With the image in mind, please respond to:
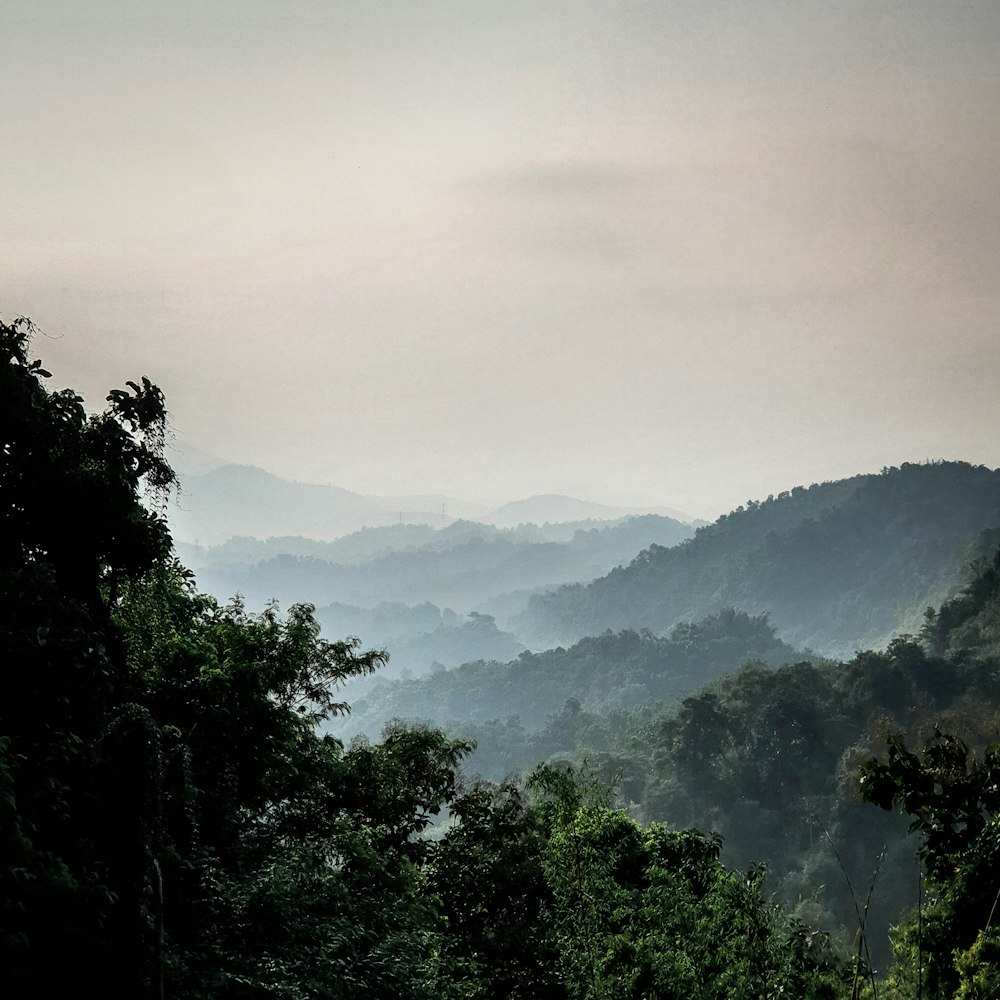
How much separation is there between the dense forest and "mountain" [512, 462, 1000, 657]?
87177mm

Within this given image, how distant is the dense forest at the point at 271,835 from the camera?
5.38 m

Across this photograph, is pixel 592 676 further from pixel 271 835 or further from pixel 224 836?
pixel 224 836

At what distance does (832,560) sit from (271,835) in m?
103

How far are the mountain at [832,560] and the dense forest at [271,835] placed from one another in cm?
8718

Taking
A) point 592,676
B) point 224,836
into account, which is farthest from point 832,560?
point 224,836

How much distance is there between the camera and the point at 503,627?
17962 cm

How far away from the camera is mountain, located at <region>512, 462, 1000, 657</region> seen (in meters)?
98.4

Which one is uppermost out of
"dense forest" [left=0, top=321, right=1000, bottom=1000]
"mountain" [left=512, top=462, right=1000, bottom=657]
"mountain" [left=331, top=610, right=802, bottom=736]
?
"mountain" [left=512, top=462, right=1000, bottom=657]

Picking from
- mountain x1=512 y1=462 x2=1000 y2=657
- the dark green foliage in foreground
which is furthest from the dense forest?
mountain x1=512 y1=462 x2=1000 y2=657

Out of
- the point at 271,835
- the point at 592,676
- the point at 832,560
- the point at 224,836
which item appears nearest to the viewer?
the point at 224,836

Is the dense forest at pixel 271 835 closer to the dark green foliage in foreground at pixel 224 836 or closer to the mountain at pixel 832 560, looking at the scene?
the dark green foliage in foreground at pixel 224 836

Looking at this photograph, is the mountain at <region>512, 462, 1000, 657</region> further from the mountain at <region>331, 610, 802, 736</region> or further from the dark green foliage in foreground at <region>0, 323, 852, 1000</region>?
the dark green foliage in foreground at <region>0, 323, 852, 1000</region>

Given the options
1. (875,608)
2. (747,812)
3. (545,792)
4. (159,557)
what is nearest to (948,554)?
(875,608)

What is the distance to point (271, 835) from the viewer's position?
8844 mm
